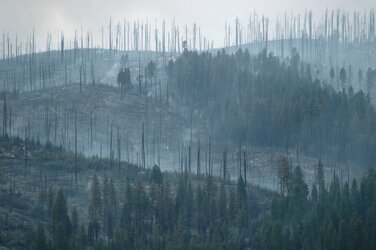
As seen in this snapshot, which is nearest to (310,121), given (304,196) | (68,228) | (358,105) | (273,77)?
(358,105)

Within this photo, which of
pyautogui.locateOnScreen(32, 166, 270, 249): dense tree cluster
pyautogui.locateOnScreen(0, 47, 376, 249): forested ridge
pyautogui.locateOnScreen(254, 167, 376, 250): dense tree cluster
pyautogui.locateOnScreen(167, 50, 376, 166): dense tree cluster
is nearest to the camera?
pyautogui.locateOnScreen(254, 167, 376, 250): dense tree cluster

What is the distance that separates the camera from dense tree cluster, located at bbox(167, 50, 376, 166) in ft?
381

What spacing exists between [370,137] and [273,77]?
85.7ft

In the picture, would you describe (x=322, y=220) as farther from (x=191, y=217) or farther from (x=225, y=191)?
(x=191, y=217)

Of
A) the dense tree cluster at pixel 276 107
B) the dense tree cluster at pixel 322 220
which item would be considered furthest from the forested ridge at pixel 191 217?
the dense tree cluster at pixel 276 107

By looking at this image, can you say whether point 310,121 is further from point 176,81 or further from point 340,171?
point 176,81

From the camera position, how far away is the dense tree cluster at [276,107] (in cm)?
11612

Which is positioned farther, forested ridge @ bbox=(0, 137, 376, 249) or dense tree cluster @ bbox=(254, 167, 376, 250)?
forested ridge @ bbox=(0, 137, 376, 249)

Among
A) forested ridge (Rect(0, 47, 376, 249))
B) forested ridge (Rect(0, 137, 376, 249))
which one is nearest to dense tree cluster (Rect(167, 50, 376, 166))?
forested ridge (Rect(0, 47, 376, 249))

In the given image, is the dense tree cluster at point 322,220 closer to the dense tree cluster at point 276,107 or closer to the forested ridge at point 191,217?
the forested ridge at point 191,217

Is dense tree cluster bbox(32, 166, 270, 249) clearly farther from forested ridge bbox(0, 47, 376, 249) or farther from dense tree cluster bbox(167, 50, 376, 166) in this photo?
dense tree cluster bbox(167, 50, 376, 166)

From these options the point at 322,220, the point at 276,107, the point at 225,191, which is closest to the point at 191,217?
the point at 225,191

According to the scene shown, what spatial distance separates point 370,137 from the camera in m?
114

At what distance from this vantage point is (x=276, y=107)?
397 feet
